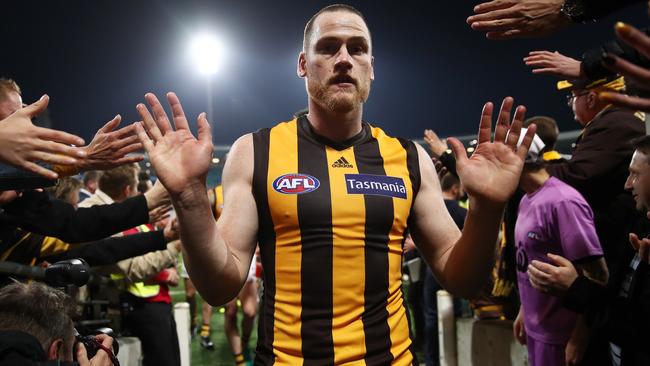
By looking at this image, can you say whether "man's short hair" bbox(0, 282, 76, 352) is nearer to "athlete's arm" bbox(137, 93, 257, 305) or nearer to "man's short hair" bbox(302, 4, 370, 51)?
"athlete's arm" bbox(137, 93, 257, 305)

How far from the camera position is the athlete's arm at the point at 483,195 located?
188cm

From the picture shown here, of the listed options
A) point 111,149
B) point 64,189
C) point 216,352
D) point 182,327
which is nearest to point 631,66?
point 111,149

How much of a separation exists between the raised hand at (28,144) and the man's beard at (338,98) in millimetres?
942

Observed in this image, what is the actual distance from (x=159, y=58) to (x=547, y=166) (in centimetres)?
3264

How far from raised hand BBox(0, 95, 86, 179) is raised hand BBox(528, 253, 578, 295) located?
2.42 meters

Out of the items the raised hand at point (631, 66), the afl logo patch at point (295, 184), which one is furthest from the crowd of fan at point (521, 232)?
the afl logo patch at point (295, 184)

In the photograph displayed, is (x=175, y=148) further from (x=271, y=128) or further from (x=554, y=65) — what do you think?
(x=554, y=65)

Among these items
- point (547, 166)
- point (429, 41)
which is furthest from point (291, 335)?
point (429, 41)

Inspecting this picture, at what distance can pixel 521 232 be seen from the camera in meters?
3.61

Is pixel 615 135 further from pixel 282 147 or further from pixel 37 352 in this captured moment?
pixel 37 352

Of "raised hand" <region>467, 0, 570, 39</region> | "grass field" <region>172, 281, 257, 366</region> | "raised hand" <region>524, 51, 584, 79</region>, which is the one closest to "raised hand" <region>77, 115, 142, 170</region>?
"raised hand" <region>467, 0, 570, 39</region>

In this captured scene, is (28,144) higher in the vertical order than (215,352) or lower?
higher

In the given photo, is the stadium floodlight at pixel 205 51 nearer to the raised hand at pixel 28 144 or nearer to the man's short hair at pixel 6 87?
the man's short hair at pixel 6 87

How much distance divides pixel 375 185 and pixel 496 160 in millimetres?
462
